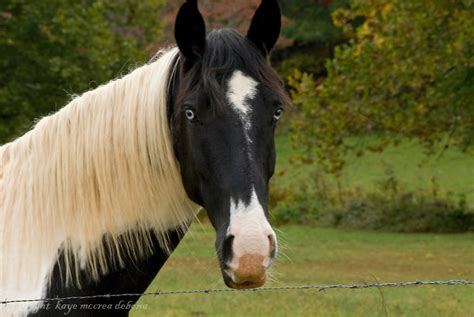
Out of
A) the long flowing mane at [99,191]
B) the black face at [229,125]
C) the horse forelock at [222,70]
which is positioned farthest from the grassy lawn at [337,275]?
the horse forelock at [222,70]

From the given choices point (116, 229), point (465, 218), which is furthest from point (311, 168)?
point (116, 229)

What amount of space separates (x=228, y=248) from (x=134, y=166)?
2.28 feet

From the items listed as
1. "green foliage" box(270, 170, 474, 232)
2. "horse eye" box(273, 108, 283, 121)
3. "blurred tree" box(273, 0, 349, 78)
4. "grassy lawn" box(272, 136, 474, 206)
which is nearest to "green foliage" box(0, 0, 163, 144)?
"green foliage" box(270, 170, 474, 232)

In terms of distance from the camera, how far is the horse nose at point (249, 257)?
3.33 m

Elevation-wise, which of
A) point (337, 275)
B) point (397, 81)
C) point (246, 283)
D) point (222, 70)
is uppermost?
point (222, 70)

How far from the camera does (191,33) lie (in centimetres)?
387

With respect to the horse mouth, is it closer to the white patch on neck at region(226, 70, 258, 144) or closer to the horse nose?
the horse nose

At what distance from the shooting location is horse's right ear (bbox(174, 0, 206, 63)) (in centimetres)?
385

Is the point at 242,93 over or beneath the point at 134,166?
over

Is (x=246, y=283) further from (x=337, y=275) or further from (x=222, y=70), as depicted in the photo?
(x=337, y=275)

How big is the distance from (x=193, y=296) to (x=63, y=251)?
6.65 meters

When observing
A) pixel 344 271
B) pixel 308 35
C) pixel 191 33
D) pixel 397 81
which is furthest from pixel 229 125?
pixel 308 35

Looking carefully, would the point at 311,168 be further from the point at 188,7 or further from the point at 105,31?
the point at 188,7

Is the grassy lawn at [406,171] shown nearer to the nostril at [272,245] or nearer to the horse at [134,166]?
the horse at [134,166]
